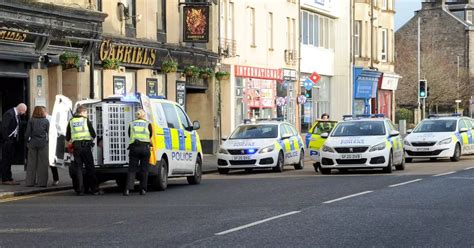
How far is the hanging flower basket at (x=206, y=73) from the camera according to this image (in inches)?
1458

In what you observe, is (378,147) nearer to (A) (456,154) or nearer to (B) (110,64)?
(A) (456,154)

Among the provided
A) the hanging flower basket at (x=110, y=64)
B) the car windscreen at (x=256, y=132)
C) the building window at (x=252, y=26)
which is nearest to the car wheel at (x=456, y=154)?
the car windscreen at (x=256, y=132)

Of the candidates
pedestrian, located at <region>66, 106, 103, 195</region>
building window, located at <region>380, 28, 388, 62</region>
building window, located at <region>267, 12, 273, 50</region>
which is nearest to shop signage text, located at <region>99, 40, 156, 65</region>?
pedestrian, located at <region>66, 106, 103, 195</region>

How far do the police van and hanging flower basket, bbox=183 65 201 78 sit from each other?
15.3 metres

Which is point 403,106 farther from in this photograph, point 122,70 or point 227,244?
point 227,244

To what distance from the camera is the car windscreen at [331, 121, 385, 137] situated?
84.0 ft

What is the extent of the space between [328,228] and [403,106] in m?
74.1

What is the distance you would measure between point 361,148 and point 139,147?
785 cm

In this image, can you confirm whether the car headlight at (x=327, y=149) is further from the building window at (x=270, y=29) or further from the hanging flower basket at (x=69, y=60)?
the building window at (x=270, y=29)

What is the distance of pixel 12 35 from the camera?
2519 centimetres

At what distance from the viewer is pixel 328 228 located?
1249 centimetres

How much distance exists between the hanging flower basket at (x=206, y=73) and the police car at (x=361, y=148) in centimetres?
1200

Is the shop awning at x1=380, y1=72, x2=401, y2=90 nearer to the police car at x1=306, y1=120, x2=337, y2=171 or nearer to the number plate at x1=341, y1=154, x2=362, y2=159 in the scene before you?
the police car at x1=306, y1=120, x2=337, y2=171

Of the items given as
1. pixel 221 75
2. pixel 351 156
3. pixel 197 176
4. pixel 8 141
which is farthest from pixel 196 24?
pixel 8 141
